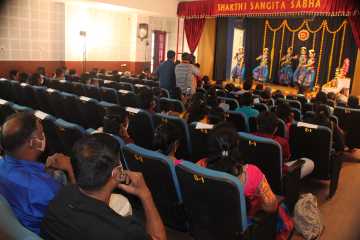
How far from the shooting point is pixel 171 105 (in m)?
4.94

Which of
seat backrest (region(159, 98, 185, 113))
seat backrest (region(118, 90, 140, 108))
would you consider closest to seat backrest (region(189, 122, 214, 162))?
seat backrest (region(159, 98, 185, 113))

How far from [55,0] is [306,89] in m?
7.80

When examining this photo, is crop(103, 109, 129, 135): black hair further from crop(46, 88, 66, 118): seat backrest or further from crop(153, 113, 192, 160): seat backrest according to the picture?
crop(46, 88, 66, 118): seat backrest

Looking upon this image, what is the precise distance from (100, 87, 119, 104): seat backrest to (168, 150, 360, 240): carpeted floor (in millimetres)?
3131

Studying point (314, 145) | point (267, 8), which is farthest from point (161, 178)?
point (267, 8)

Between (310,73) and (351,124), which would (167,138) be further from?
(310,73)

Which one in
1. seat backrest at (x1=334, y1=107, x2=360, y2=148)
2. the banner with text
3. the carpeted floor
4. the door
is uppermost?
the banner with text

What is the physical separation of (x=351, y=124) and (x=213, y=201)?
11.7 ft

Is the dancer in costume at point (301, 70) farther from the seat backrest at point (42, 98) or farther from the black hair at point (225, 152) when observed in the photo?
the black hair at point (225, 152)

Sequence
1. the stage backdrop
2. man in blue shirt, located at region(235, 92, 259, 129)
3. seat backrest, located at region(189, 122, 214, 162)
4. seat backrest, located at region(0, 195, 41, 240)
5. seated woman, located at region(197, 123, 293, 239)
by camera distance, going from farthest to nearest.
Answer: the stage backdrop < man in blue shirt, located at region(235, 92, 259, 129) < seat backrest, located at region(189, 122, 214, 162) < seated woman, located at region(197, 123, 293, 239) < seat backrest, located at region(0, 195, 41, 240)

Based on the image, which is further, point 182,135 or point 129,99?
point 129,99

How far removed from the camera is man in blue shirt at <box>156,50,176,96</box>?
6466 millimetres

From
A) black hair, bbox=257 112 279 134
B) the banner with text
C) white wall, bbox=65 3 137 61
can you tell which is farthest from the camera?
white wall, bbox=65 3 137 61

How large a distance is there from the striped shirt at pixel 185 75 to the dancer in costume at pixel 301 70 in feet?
18.2
